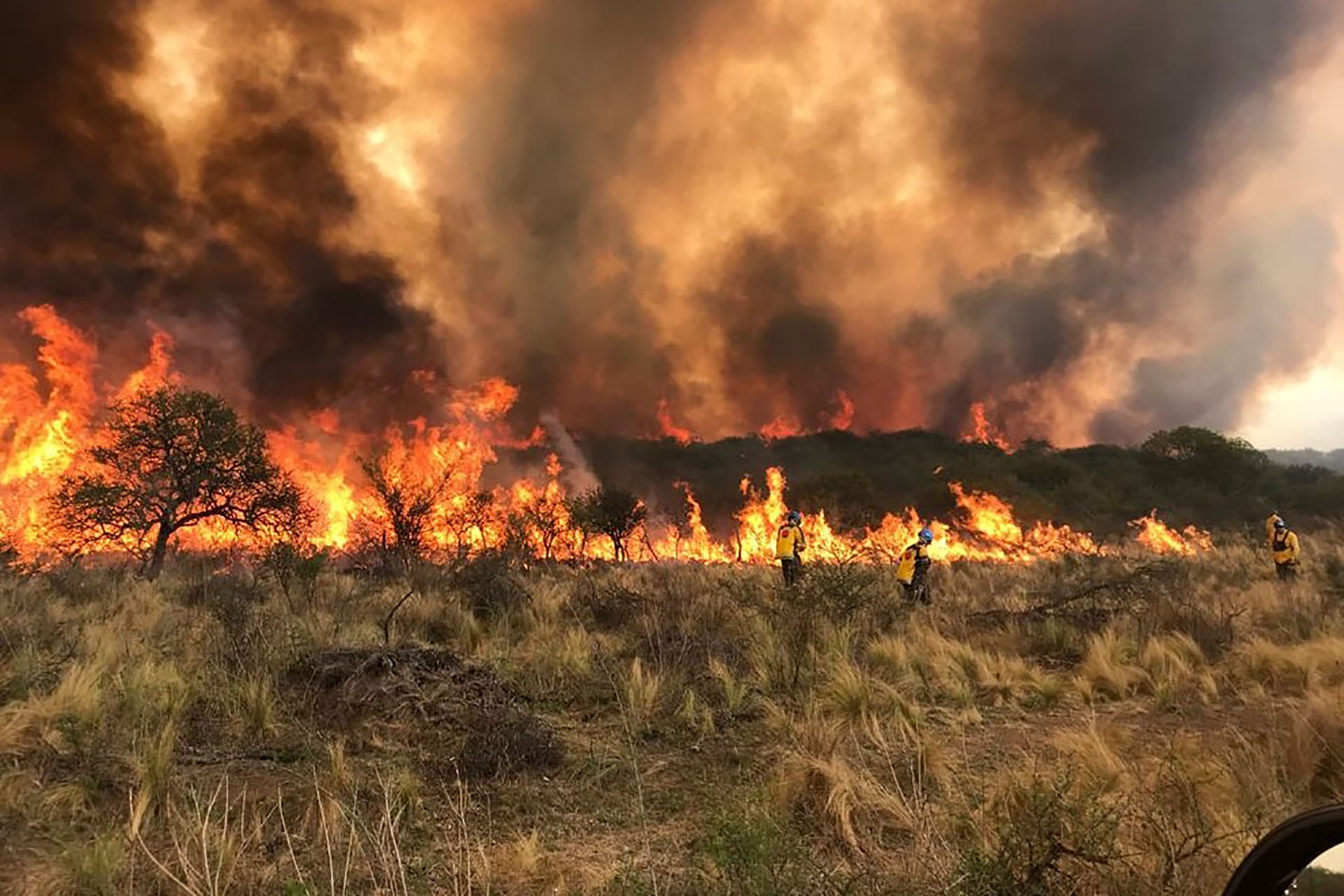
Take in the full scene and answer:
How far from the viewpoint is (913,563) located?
16922 mm

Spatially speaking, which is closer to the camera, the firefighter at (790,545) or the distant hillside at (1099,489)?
the firefighter at (790,545)

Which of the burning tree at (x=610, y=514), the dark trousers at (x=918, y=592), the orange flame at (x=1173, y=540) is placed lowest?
the dark trousers at (x=918, y=592)

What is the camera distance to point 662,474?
310ft

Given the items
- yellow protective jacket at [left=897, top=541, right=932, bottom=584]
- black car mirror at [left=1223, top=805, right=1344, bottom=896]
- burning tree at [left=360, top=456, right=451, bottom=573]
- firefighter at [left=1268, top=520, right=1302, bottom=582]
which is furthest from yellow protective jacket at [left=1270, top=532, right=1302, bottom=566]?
burning tree at [left=360, top=456, right=451, bottom=573]

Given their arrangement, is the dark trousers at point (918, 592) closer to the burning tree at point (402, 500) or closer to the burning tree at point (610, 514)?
the burning tree at point (402, 500)

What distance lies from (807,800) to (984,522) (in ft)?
139

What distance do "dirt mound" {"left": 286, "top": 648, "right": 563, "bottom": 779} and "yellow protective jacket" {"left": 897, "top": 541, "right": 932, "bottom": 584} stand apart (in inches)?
450

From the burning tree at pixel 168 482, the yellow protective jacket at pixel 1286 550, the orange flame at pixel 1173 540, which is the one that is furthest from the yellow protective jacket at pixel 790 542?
the orange flame at pixel 1173 540

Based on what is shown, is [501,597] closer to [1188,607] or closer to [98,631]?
[98,631]

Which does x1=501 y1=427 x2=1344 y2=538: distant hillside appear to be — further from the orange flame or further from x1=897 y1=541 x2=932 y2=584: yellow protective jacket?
x1=897 y1=541 x2=932 y2=584: yellow protective jacket

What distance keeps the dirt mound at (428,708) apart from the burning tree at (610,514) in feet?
112

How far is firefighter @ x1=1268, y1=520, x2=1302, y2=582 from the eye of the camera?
1906cm

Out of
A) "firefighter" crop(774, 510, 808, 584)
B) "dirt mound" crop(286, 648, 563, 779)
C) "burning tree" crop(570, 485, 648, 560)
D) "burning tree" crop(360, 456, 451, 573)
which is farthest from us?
"burning tree" crop(570, 485, 648, 560)

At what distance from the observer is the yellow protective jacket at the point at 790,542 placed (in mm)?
17875
